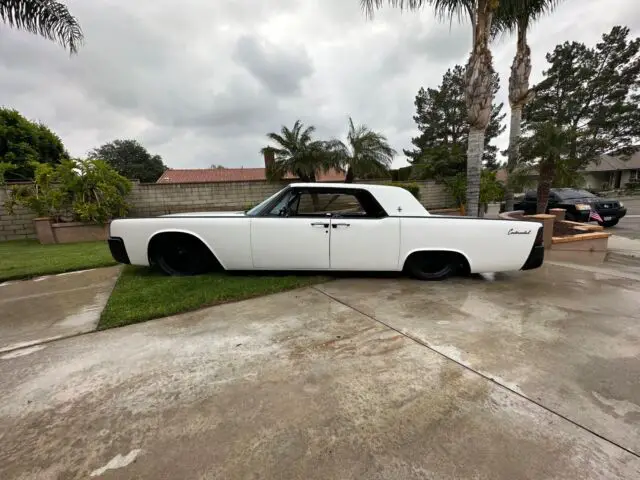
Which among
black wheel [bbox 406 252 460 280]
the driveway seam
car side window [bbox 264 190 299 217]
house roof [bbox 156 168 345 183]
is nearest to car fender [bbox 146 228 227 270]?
car side window [bbox 264 190 299 217]

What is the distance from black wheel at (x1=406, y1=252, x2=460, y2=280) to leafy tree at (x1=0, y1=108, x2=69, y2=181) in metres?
22.3

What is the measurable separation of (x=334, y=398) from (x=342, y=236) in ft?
6.91

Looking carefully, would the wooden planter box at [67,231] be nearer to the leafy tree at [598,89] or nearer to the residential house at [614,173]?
the leafy tree at [598,89]

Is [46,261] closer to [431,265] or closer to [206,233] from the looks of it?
[206,233]

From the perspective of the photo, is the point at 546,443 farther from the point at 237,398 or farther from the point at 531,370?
the point at 237,398

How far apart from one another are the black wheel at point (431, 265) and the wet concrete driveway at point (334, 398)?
0.99 metres

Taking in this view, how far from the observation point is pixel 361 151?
13.2 m

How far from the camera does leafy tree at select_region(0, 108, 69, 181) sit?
1748 cm

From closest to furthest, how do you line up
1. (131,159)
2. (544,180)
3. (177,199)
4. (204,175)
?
1. (544,180)
2. (177,199)
3. (204,175)
4. (131,159)

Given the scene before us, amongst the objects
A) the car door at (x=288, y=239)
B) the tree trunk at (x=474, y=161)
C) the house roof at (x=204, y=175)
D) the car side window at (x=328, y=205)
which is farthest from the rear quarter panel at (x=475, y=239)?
the house roof at (x=204, y=175)

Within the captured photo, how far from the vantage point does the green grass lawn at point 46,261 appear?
4.40 m

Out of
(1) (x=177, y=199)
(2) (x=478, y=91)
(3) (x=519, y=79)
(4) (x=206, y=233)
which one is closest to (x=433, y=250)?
(4) (x=206, y=233)

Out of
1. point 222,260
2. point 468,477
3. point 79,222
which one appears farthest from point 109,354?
point 79,222

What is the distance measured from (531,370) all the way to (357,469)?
1430mm
